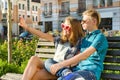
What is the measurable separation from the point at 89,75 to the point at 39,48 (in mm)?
1757

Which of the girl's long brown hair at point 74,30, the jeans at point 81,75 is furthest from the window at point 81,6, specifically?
the jeans at point 81,75

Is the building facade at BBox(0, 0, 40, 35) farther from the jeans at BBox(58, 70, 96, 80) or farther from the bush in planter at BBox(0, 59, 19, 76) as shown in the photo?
the jeans at BBox(58, 70, 96, 80)

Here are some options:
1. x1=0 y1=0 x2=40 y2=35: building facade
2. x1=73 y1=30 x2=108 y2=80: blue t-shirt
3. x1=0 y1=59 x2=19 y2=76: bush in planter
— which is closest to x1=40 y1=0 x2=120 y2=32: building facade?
x1=0 y1=0 x2=40 y2=35: building facade

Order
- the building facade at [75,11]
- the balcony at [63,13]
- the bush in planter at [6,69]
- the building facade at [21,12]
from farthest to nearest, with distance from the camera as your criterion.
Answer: the building facade at [21,12]
the balcony at [63,13]
the building facade at [75,11]
the bush in planter at [6,69]

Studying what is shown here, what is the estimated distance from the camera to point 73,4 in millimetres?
36844

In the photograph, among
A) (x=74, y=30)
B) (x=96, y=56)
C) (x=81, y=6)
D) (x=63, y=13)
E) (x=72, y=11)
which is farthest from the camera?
(x=63, y=13)

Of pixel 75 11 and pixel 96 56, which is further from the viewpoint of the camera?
pixel 75 11

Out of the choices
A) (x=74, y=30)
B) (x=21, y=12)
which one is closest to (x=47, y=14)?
(x=21, y=12)

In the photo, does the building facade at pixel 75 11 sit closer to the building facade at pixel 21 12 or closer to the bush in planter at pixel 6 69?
the building facade at pixel 21 12

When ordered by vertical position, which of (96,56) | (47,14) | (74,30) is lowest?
(47,14)

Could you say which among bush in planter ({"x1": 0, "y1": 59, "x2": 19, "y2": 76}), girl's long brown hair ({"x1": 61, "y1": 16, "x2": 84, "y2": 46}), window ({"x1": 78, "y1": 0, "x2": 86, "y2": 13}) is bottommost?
bush in planter ({"x1": 0, "y1": 59, "x2": 19, "y2": 76})

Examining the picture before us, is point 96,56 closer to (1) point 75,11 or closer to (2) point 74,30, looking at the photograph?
(2) point 74,30

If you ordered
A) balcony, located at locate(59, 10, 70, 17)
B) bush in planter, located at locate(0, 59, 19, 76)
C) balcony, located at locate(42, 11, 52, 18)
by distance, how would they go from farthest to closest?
balcony, located at locate(42, 11, 52, 18), balcony, located at locate(59, 10, 70, 17), bush in planter, located at locate(0, 59, 19, 76)

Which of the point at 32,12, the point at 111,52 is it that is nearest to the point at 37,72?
the point at 111,52
